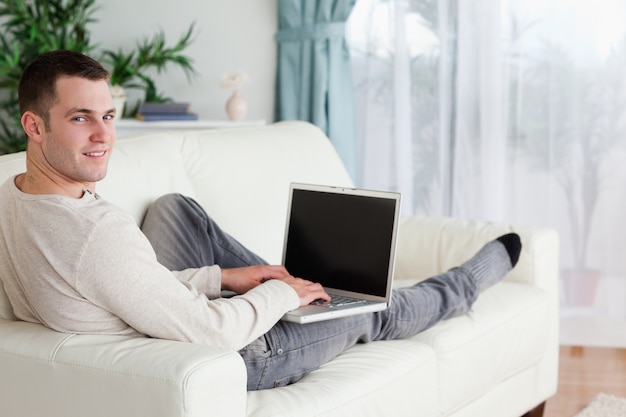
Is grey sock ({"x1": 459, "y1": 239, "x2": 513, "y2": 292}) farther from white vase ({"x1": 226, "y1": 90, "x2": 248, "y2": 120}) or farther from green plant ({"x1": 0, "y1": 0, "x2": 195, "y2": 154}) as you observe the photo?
green plant ({"x1": 0, "y1": 0, "x2": 195, "y2": 154})

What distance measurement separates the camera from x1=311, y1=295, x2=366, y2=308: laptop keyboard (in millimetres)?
2209

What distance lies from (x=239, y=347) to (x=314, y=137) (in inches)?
55.3

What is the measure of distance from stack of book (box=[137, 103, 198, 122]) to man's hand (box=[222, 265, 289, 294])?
6.68ft

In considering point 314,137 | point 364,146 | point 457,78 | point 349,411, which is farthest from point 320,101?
point 349,411

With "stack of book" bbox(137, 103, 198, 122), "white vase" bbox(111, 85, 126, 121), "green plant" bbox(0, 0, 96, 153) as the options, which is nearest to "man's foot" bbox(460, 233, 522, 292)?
"stack of book" bbox(137, 103, 198, 122)

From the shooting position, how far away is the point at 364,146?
172 inches

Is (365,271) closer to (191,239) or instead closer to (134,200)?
(191,239)

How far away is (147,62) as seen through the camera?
4.36 meters

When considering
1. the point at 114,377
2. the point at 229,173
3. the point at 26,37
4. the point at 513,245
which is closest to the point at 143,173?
the point at 229,173

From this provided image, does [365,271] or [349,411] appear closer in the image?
[349,411]

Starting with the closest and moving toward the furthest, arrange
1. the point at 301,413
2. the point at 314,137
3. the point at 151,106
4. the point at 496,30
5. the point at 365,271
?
the point at 301,413
the point at 365,271
the point at 314,137
the point at 496,30
the point at 151,106

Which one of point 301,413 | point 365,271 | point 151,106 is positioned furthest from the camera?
point 151,106

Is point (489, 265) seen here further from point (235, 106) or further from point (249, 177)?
point (235, 106)

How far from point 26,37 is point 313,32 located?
1.27 meters
